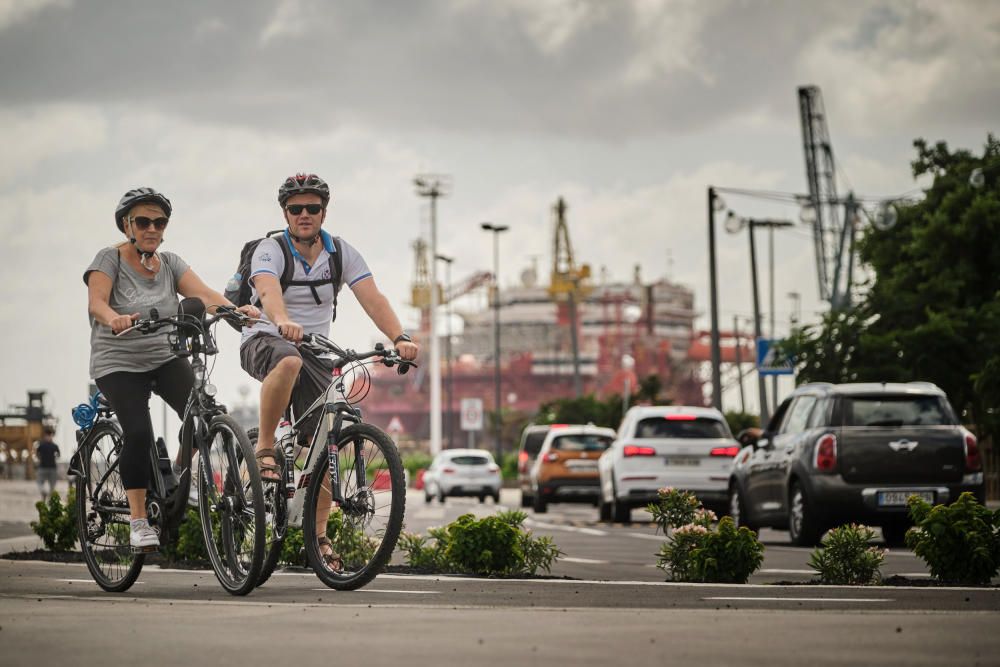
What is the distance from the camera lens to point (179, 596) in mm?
8086

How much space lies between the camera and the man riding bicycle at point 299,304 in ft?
27.2

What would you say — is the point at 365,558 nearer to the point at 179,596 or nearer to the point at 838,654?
the point at 179,596

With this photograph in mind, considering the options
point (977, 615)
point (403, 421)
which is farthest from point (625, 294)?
point (977, 615)

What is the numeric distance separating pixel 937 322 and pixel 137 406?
26483mm

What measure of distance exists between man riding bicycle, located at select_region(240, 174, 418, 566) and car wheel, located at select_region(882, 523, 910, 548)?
9.42m

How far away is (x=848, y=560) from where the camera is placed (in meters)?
9.61

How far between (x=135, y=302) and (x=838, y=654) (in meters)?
→ 4.69

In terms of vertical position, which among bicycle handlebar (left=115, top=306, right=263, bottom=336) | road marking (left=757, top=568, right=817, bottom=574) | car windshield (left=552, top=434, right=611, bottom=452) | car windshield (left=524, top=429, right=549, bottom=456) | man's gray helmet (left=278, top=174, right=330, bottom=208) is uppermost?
car windshield (left=524, top=429, right=549, bottom=456)

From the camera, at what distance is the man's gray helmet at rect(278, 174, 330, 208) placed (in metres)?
8.62

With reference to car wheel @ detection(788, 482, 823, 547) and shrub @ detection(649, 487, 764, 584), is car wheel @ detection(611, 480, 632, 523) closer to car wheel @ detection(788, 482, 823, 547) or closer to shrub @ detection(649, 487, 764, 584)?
car wheel @ detection(788, 482, 823, 547)

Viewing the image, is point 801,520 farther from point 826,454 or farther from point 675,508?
point 675,508

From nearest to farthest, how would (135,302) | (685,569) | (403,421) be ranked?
1. (135,302)
2. (685,569)
3. (403,421)

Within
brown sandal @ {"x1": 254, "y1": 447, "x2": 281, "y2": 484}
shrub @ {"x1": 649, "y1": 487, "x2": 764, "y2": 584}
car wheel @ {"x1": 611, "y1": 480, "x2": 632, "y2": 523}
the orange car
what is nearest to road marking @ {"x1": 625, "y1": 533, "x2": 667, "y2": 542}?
car wheel @ {"x1": 611, "y1": 480, "x2": 632, "y2": 523}

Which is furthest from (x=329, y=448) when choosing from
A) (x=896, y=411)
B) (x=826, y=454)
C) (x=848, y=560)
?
(x=896, y=411)
